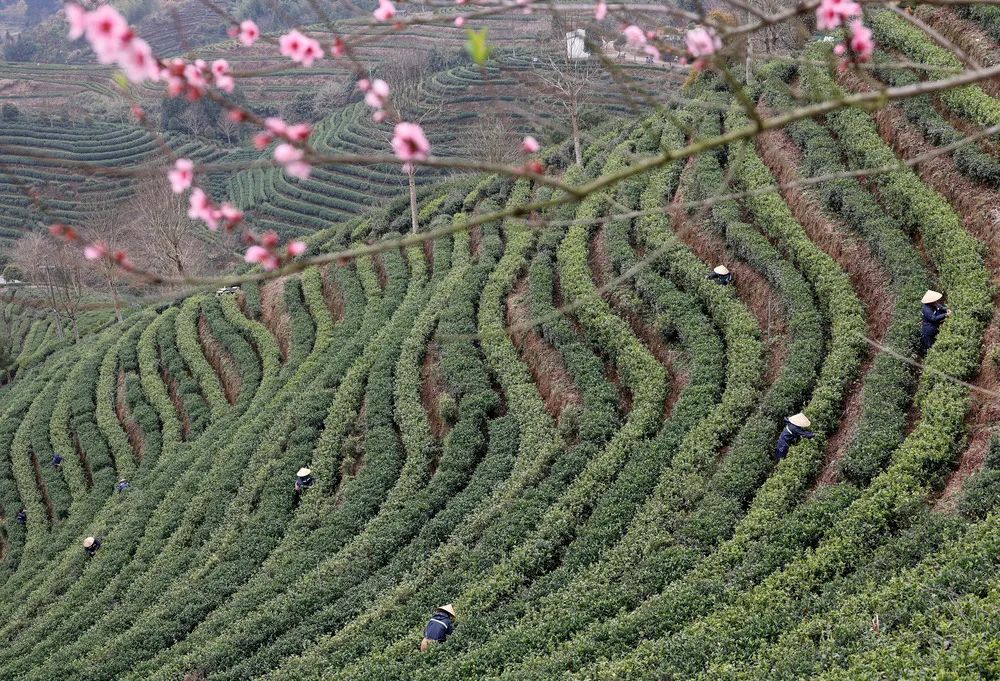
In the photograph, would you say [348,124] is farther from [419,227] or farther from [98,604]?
[98,604]

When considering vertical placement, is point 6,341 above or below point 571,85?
below

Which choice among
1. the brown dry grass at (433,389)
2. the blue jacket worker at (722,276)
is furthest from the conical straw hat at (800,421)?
the brown dry grass at (433,389)

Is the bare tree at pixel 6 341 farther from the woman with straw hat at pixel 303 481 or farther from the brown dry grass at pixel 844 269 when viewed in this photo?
the brown dry grass at pixel 844 269

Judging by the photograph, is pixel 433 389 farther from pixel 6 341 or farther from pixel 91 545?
pixel 6 341

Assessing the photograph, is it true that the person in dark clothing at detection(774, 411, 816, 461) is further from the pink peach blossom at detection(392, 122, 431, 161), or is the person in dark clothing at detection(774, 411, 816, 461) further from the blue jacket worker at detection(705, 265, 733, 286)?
the pink peach blossom at detection(392, 122, 431, 161)

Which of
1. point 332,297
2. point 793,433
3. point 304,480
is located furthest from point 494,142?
point 793,433

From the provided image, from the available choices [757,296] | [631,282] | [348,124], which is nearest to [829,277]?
[757,296]
